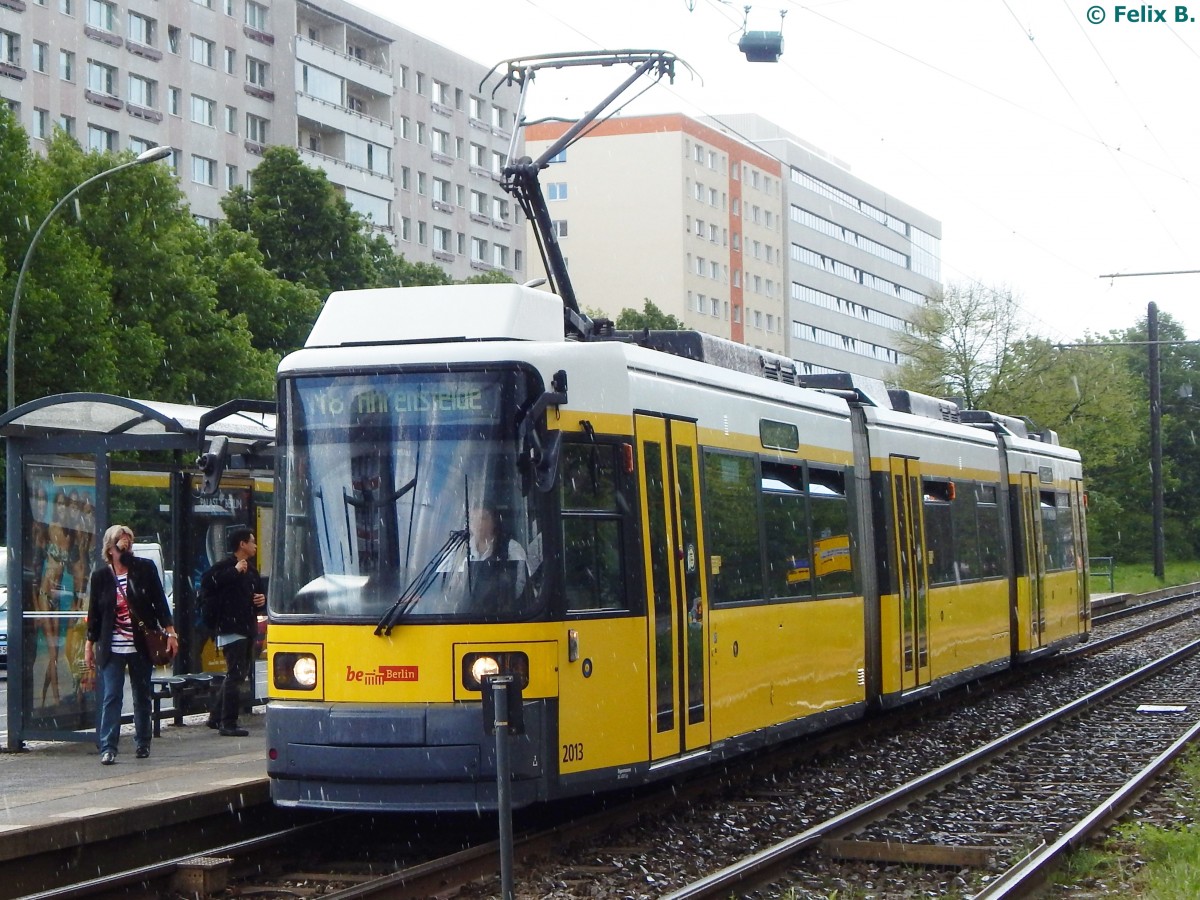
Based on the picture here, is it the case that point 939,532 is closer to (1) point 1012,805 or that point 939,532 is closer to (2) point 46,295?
(1) point 1012,805

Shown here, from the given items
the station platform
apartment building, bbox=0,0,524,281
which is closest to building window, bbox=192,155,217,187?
apartment building, bbox=0,0,524,281

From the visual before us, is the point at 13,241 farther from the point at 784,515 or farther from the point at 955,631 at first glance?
the point at 784,515

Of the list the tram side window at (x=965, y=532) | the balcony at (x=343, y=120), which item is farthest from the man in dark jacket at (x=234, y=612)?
the balcony at (x=343, y=120)

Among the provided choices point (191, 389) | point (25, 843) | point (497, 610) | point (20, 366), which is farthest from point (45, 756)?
point (191, 389)

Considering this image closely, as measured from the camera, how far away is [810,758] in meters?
14.8

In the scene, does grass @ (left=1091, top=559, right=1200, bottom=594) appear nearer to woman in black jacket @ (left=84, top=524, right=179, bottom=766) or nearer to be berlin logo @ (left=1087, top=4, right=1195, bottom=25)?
be berlin logo @ (left=1087, top=4, right=1195, bottom=25)

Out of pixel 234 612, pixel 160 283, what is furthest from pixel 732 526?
pixel 160 283

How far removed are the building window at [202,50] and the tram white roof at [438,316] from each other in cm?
5841

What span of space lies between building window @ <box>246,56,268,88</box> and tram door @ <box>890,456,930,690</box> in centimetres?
5642

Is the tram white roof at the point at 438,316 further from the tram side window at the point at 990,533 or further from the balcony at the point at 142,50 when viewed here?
the balcony at the point at 142,50

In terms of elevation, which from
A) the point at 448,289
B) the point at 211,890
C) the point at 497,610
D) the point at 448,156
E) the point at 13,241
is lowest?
the point at 211,890

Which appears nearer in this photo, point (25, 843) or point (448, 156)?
point (25, 843)

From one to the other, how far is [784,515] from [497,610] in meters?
4.27

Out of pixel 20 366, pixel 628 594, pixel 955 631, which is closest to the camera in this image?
pixel 628 594
